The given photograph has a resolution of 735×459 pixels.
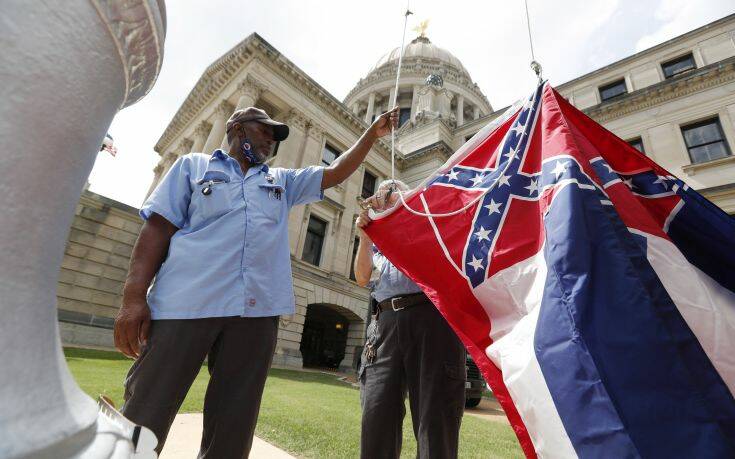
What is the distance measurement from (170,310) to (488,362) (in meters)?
1.56

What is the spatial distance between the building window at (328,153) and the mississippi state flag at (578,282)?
52.6 feet

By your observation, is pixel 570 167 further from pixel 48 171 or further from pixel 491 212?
pixel 48 171

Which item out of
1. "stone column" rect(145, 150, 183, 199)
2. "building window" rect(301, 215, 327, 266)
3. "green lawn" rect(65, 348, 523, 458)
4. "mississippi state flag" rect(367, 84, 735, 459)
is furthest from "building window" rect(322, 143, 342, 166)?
"mississippi state flag" rect(367, 84, 735, 459)

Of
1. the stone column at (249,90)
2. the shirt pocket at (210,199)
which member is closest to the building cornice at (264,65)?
the stone column at (249,90)

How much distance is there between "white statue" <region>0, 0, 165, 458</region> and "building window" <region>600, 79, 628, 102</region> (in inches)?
901

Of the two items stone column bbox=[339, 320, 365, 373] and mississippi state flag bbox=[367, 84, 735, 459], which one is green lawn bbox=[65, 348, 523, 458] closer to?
mississippi state flag bbox=[367, 84, 735, 459]

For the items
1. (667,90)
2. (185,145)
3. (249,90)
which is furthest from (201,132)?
(667,90)

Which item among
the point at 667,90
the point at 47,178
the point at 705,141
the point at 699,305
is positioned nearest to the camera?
the point at 47,178

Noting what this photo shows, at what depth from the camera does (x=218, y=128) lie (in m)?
16.5

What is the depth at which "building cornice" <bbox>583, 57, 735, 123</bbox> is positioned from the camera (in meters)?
14.7

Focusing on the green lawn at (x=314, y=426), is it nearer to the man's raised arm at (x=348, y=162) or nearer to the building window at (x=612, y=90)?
the man's raised arm at (x=348, y=162)

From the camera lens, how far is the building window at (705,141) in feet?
47.0

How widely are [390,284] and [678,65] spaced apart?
22616 mm

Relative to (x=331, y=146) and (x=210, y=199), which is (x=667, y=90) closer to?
(x=331, y=146)
